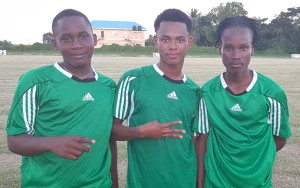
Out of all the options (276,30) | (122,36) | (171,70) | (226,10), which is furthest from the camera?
(122,36)

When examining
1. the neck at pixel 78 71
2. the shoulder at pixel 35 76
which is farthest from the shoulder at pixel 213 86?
the shoulder at pixel 35 76

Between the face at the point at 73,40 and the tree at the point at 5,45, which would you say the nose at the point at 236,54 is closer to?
the face at the point at 73,40

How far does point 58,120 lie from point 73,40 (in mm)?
550

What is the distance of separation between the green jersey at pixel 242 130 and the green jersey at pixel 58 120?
76 cm

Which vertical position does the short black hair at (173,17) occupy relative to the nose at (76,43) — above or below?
above

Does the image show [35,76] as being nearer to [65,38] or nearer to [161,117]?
[65,38]

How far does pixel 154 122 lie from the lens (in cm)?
272

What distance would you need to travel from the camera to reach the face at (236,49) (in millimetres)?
2932

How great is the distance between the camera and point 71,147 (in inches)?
93.2

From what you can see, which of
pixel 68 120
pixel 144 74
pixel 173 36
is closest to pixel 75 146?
pixel 68 120

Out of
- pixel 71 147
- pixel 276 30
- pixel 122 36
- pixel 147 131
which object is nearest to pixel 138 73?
pixel 147 131

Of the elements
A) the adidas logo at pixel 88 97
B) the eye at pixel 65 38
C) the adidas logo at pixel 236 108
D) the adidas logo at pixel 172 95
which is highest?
the eye at pixel 65 38

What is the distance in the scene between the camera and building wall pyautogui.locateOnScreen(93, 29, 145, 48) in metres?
95.2

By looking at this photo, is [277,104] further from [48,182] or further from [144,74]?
[48,182]
